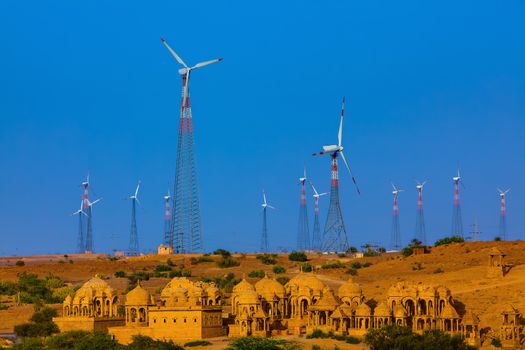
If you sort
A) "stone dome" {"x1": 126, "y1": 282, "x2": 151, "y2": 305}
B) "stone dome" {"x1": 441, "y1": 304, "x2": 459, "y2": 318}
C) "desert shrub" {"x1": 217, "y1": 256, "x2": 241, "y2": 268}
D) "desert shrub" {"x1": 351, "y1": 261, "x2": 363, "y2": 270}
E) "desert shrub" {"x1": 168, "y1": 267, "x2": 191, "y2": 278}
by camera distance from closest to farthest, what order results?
"stone dome" {"x1": 441, "y1": 304, "x2": 459, "y2": 318}, "stone dome" {"x1": 126, "y1": 282, "x2": 151, "y2": 305}, "desert shrub" {"x1": 168, "y1": 267, "x2": 191, "y2": 278}, "desert shrub" {"x1": 351, "y1": 261, "x2": 363, "y2": 270}, "desert shrub" {"x1": 217, "y1": 256, "x2": 241, "y2": 268}

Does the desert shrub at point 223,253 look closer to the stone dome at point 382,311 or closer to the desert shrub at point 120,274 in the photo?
the desert shrub at point 120,274

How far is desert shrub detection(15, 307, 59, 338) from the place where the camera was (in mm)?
104000

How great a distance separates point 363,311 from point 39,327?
2596cm

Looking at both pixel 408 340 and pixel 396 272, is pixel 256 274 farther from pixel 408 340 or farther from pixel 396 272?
pixel 408 340

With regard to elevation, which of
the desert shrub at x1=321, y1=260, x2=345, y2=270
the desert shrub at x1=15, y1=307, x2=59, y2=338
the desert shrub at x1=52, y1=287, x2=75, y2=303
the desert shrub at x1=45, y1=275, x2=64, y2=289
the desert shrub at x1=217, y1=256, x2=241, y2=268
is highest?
the desert shrub at x1=217, y1=256, x2=241, y2=268

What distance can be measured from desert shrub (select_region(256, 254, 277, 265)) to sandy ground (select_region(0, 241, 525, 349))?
0.83 meters

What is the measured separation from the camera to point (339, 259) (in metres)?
162

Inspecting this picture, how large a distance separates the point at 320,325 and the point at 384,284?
28.5 meters

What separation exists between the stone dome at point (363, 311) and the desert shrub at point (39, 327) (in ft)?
77.8

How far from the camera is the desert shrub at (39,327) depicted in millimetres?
104000

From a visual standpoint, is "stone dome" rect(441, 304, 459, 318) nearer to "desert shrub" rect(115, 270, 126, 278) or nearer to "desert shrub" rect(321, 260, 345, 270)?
"desert shrub" rect(321, 260, 345, 270)

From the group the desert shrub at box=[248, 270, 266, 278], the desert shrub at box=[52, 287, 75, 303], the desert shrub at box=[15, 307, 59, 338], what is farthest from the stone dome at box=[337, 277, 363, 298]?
the desert shrub at box=[248, 270, 266, 278]

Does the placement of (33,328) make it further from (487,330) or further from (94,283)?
(487,330)

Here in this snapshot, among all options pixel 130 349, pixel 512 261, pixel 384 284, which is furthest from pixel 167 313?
pixel 512 261
